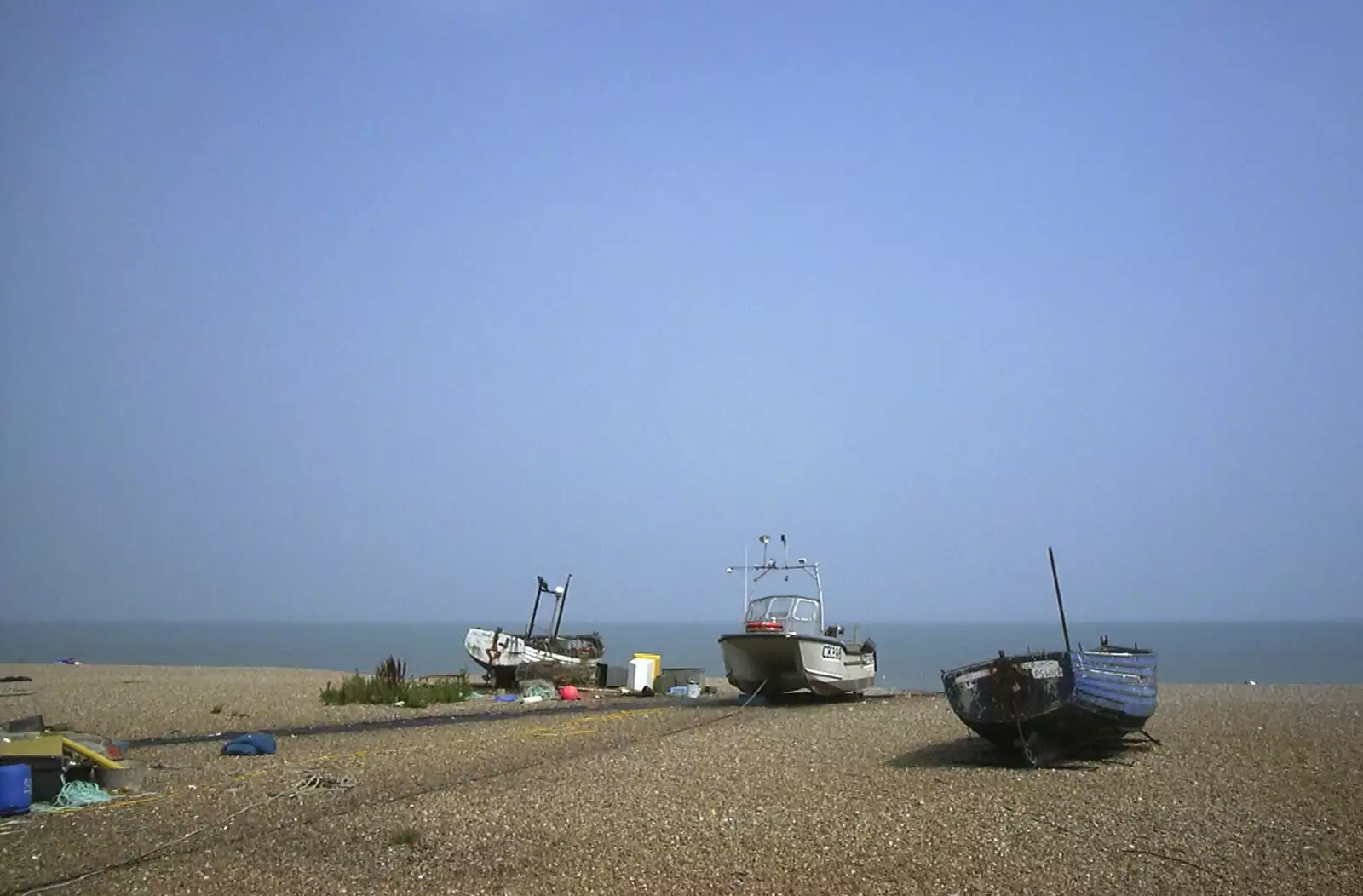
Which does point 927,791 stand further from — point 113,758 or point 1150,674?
point 113,758

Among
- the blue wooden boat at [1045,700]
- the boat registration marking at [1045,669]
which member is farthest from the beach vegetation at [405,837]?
the boat registration marking at [1045,669]

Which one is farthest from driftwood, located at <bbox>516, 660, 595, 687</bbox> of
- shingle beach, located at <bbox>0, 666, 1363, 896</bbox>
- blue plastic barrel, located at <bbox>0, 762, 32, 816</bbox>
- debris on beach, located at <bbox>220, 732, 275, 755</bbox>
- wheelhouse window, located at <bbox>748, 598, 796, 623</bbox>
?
blue plastic barrel, located at <bbox>0, 762, 32, 816</bbox>

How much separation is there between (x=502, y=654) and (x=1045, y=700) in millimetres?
21169

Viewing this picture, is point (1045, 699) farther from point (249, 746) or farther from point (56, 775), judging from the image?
point (56, 775)

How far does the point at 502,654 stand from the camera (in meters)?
34.2

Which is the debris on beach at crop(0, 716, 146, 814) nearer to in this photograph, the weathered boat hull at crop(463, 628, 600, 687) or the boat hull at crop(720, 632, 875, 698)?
the boat hull at crop(720, 632, 875, 698)

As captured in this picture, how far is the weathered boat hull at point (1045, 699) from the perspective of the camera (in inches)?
620

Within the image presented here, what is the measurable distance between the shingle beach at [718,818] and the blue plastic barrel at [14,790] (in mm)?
264

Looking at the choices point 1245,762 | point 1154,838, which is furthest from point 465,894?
point 1245,762

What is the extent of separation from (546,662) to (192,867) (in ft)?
79.2

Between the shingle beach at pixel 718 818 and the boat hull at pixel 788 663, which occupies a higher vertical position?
the boat hull at pixel 788 663

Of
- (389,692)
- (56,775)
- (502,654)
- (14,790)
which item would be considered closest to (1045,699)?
(56,775)

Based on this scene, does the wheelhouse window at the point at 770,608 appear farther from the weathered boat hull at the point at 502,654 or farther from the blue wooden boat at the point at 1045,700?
the blue wooden boat at the point at 1045,700

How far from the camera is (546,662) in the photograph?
34188mm
